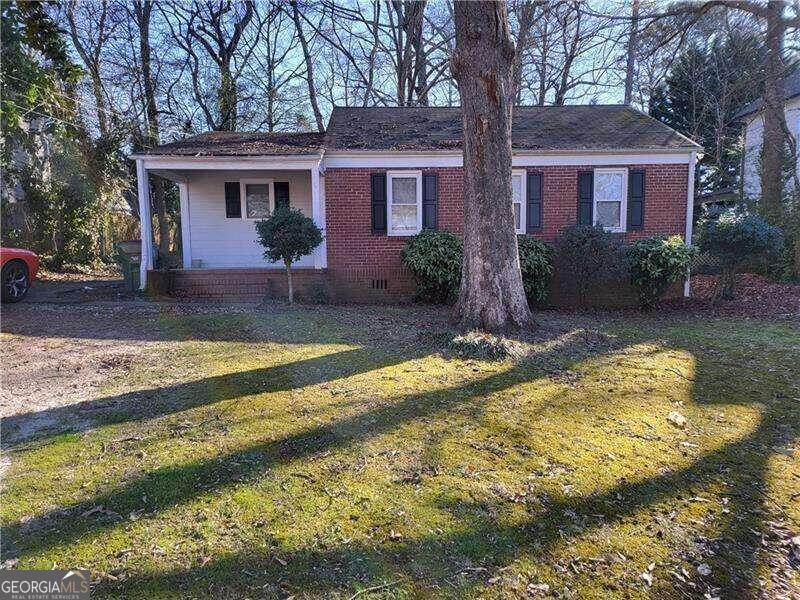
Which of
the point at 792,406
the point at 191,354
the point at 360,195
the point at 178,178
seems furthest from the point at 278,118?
the point at 792,406

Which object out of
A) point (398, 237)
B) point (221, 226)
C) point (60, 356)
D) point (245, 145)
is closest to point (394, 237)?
point (398, 237)

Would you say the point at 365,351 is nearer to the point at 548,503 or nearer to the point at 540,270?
the point at 548,503

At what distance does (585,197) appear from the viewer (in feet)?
39.4

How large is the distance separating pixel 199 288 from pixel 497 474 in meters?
9.52

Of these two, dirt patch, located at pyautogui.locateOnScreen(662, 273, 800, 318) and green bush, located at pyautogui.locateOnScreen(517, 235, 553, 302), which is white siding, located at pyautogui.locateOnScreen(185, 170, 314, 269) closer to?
green bush, located at pyautogui.locateOnScreen(517, 235, 553, 302)

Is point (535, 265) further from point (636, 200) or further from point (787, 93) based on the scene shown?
point (787, 93)

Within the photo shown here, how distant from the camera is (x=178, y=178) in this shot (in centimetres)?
1330

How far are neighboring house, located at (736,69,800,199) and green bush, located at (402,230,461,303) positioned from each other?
11479 millimetres

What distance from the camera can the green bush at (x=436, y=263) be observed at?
419 inches

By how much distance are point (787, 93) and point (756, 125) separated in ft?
6.74

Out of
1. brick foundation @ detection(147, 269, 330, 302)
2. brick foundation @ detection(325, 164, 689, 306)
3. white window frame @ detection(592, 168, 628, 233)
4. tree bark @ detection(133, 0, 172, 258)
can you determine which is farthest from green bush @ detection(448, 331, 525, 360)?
tree bark @ detection(133, 0, 172, 258)

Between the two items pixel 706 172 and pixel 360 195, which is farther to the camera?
pixel 706 172

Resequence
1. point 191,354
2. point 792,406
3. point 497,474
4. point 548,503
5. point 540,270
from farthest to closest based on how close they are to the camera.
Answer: point 540,270, point 191,354, point 792,406, point 497,474, point 548,503

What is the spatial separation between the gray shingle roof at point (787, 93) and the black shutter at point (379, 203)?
14434 mm
